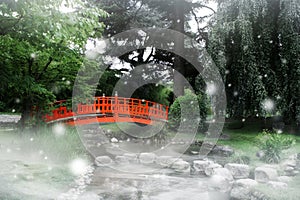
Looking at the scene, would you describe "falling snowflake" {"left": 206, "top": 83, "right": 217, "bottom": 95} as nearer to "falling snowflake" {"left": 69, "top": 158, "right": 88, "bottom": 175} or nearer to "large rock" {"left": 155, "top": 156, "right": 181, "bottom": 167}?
"large rock" {"left": 155, "top": 156, "right": 181, "bottom": 167}

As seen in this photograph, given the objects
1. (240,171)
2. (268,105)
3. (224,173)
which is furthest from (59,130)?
(268,105)

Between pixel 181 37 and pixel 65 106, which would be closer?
pixel 65 106

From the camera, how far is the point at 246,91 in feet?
34.4

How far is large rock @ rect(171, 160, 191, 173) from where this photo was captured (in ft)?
26.6

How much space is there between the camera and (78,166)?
796 centimetres

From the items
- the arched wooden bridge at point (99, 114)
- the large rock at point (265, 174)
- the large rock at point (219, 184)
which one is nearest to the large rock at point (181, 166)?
the large rock at point (219, 184)

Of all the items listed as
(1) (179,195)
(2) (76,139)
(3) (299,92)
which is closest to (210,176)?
(1) (179,195)

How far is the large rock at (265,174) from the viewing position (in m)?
6.55

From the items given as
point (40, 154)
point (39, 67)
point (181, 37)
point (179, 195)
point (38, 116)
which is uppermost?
point (181, 37)

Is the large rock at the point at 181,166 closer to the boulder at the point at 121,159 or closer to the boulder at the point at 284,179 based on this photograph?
the boulder at the point at 121,159

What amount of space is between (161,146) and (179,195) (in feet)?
17.7

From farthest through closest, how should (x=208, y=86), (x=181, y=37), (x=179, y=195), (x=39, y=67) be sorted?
(x=181, y=37)
(x=208, y=86)
(x=39, y=67)
(x=179, y=195)

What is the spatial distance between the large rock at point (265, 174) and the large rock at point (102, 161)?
3.93m

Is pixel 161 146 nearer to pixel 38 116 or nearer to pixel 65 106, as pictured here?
pixel 65 106
